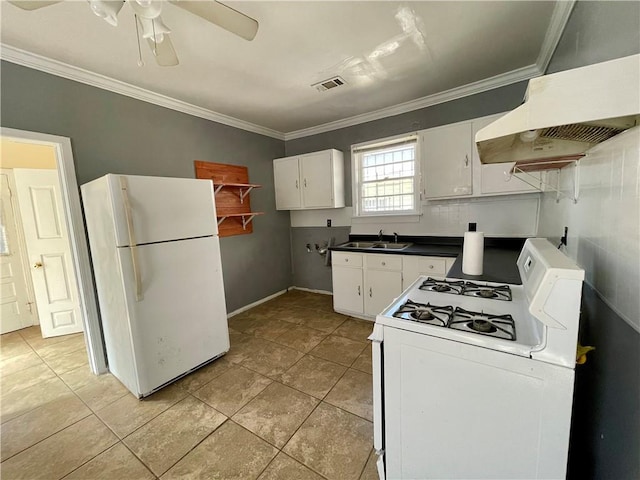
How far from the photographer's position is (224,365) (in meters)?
2.30

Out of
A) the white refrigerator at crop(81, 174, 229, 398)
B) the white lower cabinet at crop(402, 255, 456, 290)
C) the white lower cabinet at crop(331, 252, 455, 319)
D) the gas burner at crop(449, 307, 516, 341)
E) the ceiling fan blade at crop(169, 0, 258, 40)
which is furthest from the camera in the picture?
the white lower cabinet at crop(331, 252, 455, 319)

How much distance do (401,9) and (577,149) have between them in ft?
4.27

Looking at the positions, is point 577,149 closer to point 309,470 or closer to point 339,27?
point 339,27

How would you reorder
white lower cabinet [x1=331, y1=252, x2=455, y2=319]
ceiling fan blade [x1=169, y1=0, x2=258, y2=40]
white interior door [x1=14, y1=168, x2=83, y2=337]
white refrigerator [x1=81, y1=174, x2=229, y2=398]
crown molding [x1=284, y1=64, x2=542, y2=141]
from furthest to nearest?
white interior door [x1=14, y1=168, x2=83, y2=337], white lower cabinet [x1=331, y1=252, x2=455, y2=319], crown molding [x1=284, y1=64, x2=542, y2=141], white refrigerator [x1=81, y1=174, x2=229, y2=398], ceiling fan blade [x1=169, y1=0, x2=258, y2=40]

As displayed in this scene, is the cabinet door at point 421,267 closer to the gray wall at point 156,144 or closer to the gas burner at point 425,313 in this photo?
the gas burner at point 425,313

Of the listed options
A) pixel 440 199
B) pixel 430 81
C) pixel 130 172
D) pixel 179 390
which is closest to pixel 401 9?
pixel 430 81

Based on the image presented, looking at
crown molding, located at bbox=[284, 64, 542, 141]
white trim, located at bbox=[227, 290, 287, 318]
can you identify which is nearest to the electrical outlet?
crown molding, located at bbox=[284, 64, 542, 141]

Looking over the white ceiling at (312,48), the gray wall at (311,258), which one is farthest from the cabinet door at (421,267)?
the white ceiling at (312,48)

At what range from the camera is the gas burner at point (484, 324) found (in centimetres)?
92

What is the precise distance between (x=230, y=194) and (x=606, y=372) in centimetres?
347

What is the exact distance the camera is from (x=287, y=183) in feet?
12.3

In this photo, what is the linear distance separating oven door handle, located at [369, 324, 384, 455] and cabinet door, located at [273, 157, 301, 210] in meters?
2.84

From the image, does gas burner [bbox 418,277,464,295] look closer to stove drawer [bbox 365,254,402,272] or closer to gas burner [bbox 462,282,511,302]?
gas burner [bbox 462,282,511,302]

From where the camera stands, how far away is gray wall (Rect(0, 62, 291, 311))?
1897 mm
